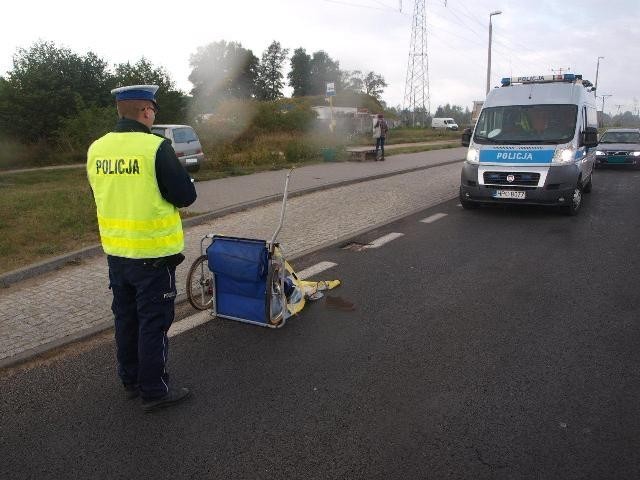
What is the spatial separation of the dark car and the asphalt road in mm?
13264

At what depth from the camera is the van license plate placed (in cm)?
878

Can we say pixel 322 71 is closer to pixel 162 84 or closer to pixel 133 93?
pixel 162 84

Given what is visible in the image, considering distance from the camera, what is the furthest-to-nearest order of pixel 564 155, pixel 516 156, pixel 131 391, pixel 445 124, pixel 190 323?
pixel 445 124
pixel 516 156
pixel 564 155
pixel 190 323
pixel 131 391

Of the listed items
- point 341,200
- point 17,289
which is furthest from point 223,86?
point 17,289

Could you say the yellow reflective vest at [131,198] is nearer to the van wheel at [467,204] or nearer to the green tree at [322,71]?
the van wheel at [467,204]

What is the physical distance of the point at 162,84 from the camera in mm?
25859

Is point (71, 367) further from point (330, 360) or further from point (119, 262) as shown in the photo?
point (330, 360)

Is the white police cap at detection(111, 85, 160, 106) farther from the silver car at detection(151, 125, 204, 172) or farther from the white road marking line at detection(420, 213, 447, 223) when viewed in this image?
the silver car at detection(151, 125, 204, 172)

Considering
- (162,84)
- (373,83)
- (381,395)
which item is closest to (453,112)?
(373,83)

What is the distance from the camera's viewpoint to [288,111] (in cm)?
2573

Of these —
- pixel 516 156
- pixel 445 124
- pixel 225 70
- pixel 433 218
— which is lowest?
pixel 433 218

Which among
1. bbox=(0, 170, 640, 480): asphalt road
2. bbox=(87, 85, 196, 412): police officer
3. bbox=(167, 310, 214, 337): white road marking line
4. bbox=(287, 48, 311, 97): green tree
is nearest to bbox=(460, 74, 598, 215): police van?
bbox=(0, 170, 640, 480): asphalt road

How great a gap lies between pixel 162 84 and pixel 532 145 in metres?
21.6

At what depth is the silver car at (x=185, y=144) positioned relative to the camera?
15562mm
